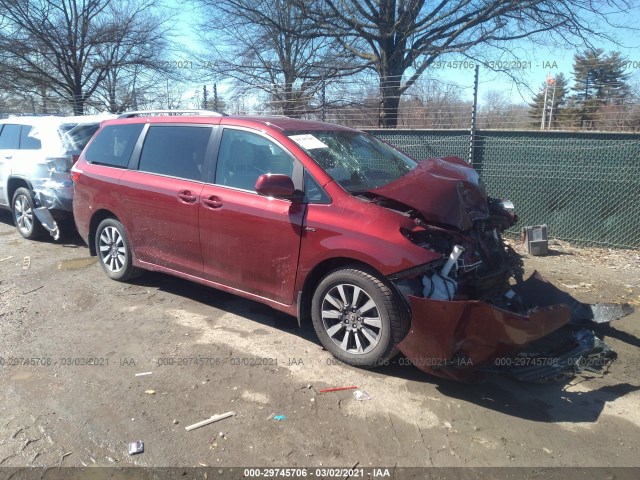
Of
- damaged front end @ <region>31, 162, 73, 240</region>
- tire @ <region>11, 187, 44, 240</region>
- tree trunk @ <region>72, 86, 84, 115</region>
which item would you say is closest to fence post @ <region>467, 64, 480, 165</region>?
damaged front end @ <region>31, 162, 73, 240</region>

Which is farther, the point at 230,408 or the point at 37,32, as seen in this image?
the point at 37,32

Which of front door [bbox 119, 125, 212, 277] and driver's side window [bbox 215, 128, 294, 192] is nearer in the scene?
driver's side window [bbox 215, 128, 294, 192]

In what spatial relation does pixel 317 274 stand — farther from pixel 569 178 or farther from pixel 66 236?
pixel 66 236

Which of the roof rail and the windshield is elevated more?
the roof rail

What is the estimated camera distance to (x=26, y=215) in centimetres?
753

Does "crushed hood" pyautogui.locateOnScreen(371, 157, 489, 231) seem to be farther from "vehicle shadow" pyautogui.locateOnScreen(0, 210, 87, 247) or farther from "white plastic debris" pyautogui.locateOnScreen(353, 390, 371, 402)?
"vehicle shadow" pyautogui.locateOnScreen(0, 210, 87, 247)

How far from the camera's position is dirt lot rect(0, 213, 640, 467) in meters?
2.85

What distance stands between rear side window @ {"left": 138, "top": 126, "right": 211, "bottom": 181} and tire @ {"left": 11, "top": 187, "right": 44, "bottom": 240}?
338 centimetres

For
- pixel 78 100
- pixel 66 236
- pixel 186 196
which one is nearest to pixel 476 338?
pixel 186 196

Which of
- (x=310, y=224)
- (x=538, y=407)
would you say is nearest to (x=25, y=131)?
(x=310, y=224)

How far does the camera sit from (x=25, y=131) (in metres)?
7.63

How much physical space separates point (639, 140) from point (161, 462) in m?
7.21

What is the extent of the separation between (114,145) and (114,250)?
117 centimetres

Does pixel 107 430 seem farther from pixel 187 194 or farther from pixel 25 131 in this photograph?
pixel 25 131
